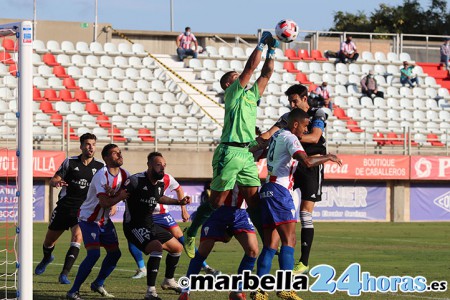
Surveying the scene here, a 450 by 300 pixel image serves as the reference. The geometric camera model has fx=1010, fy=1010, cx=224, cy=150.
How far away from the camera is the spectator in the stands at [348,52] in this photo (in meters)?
39.9

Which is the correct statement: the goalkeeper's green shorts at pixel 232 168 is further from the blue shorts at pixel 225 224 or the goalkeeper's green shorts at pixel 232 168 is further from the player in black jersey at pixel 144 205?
the player in black jersey at pixel 144 205

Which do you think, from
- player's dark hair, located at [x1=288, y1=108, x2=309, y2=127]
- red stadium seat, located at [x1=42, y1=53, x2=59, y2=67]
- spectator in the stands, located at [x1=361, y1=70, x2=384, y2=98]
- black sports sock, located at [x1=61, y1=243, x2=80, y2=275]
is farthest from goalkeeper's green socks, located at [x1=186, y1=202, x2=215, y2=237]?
spectator in the stands, located at [x1=361, y1=70, x2=384, y2=98]

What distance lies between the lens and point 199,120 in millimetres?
34031

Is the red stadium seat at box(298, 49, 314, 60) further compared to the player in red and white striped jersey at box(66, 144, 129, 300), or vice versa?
the red stadium seat at box(298, 49, 314, 60)

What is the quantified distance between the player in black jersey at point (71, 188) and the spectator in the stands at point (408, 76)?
90.4ft

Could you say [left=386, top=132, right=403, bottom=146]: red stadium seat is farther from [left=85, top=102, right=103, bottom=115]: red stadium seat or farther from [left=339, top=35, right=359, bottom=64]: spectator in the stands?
[left=85, top=102, right=103, bottom=115]: red stadium seat

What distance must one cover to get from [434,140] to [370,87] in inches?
179

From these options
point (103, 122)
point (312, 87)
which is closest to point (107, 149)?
point (103, 122)

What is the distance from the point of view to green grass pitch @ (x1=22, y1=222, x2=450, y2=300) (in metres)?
11.3

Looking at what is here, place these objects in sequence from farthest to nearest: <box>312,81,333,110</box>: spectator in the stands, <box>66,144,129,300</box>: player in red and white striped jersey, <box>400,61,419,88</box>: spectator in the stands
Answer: <box>400,61,419,88</box>: spectator in the stands < <box>312,81,333,110</box>: spectator in the stands < <box>66,144,129,300</box>: player in red and white striped jersey

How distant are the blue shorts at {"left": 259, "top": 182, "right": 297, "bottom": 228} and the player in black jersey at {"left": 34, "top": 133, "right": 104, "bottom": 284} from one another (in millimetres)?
3418

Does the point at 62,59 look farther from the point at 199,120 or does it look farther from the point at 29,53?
the point at 29,53

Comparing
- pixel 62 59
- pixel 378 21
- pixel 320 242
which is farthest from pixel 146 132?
pixel 378 21

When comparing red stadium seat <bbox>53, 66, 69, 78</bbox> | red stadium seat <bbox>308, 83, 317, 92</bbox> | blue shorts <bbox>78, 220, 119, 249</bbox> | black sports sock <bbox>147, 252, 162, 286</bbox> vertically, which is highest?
red stadium seat <bbox>53, 66, 69, 78</bbox>
